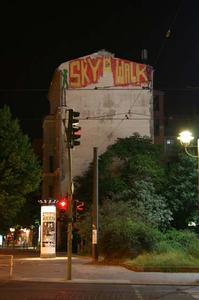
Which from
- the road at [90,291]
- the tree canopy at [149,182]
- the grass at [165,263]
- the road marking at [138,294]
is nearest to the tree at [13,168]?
the tree canopy at [149,182]

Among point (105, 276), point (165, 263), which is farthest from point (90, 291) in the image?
point (165, 263)

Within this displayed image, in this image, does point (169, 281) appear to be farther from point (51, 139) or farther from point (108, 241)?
point (51, 139)

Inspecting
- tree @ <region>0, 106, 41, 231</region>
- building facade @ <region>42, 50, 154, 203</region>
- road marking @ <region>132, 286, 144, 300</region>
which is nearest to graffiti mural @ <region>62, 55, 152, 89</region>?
building facade @ <region>42, 50, 154, 203</region>

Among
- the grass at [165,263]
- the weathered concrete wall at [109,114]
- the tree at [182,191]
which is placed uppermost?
the weathered concrete wall at [109,114]

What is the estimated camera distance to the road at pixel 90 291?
18.7m

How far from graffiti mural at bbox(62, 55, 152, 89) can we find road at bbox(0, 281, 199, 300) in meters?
39.9

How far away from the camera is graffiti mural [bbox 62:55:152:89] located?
2458 inches

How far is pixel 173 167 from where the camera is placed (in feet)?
185

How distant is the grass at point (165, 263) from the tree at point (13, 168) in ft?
47.9

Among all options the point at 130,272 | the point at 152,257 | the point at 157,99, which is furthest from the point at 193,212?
the point at 157,99

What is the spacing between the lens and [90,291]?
830 inches

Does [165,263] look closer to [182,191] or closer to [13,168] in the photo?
[13,168]

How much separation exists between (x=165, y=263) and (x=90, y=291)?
39.7ft

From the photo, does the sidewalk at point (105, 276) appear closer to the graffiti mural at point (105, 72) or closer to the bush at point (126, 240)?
the bush at point (126, 240)
